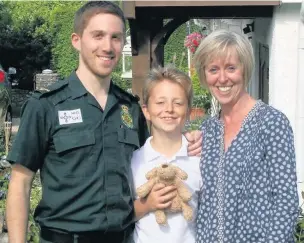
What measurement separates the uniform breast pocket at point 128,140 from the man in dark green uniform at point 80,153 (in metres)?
0.02

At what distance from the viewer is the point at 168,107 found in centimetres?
289

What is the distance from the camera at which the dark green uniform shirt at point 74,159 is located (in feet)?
8.82

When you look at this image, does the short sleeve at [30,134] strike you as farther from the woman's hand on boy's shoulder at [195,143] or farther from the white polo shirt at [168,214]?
the woman's hand on boy's shoulder at [195,143]

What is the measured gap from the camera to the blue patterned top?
252 centimetres

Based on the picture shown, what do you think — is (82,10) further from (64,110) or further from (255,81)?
(255,81)

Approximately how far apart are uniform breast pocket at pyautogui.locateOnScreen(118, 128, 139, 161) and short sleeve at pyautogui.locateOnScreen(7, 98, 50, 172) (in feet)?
1.11

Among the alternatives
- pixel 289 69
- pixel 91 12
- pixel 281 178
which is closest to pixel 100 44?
pixel 91 12

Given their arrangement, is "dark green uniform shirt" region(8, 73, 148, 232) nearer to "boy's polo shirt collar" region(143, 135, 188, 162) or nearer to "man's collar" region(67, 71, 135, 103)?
"man's collar" region(67, 71, 135, 103)

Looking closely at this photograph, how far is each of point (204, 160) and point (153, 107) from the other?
348 millimetres

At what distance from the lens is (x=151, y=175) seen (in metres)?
2.82

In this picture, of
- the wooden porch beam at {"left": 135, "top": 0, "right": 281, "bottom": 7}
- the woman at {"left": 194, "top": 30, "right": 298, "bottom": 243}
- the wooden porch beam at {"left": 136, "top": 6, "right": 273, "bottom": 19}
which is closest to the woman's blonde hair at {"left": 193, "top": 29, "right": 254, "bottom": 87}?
the woman at {"left": 194, "top": 30, "right": 298, "bottom": 243}

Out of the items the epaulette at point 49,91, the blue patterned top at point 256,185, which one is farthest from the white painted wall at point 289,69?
the epaulette at point 49,91

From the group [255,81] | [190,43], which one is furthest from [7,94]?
[255,81]

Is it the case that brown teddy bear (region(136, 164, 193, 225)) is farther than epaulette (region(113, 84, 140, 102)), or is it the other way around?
epaulette (region(113, 84, 140, 102))
